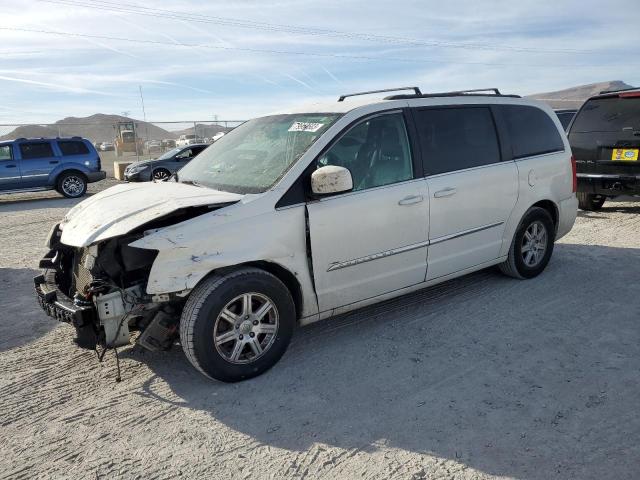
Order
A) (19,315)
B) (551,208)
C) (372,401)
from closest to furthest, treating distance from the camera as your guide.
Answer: (372,401), (19,315), (551,208)

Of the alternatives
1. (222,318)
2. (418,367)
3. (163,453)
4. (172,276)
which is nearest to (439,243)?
(418,367)

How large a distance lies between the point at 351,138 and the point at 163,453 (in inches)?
96.8

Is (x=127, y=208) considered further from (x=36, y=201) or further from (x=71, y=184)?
(x=36, y=201)

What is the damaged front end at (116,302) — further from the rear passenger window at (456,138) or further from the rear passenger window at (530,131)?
the rear passenger window at (530,131)

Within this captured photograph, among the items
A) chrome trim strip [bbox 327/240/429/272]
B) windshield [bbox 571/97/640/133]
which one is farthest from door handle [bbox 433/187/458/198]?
windshield [bbox 571/97/640/133]

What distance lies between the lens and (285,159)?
390cm

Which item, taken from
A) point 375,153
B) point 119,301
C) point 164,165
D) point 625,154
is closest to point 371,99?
point 375,153

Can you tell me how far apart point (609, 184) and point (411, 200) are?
5181mm

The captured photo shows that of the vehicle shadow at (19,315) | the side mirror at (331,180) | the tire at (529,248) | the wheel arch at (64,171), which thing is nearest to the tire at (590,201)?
the tire at (529,248)

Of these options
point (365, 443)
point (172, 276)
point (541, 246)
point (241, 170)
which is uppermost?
point (241, 170)

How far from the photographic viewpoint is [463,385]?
3441 mm

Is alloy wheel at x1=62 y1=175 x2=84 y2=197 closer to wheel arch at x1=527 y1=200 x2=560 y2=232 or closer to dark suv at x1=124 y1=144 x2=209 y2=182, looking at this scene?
dark suv at x1=124 y1=144 x2=209 y2=182

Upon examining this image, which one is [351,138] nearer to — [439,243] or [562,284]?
[439,243]

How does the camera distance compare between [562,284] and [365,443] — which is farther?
[562,284]
